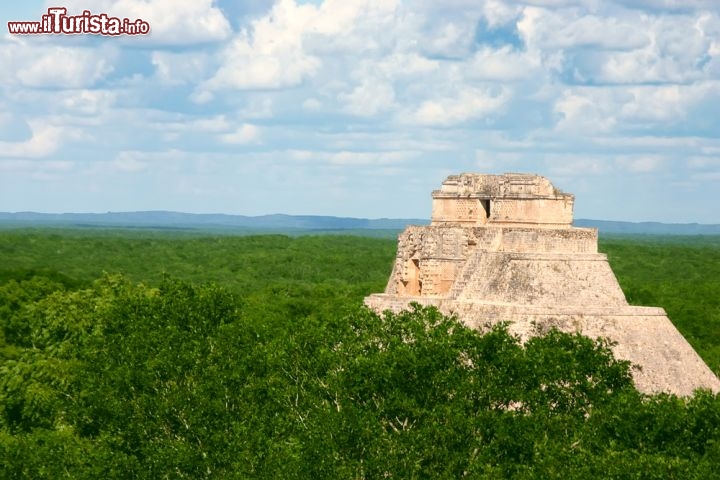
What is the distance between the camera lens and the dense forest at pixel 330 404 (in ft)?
91.2

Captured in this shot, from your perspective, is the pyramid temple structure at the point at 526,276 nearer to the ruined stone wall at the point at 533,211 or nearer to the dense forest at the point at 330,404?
the ruined stone wall at the point at 533,211

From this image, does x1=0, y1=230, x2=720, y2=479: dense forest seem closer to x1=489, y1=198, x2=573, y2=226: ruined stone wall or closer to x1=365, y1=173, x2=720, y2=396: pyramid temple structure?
x1=365, y1=173, x2=720, y2=396: pyramid temple structure

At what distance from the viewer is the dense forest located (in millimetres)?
27812

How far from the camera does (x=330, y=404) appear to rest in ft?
103

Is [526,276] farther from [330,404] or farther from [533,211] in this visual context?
[330,404]

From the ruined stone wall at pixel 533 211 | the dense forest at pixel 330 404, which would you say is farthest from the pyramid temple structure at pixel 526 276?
the dense forest at pixel 330 404

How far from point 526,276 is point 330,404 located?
6.54 m

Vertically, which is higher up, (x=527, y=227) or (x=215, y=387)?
(x=527, y=227)

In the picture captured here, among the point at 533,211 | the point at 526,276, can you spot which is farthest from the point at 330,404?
the point at 533,211

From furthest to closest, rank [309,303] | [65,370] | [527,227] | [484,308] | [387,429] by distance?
1. [309,303]
2. [65,370]
3. [527,227]
4. [484,308]
5. [387,429]

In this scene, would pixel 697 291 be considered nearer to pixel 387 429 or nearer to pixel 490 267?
pixel 490 267

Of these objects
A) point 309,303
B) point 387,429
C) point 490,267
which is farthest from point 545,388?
point 309,303

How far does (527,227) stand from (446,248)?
84.7 inches

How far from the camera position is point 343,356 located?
106ft
